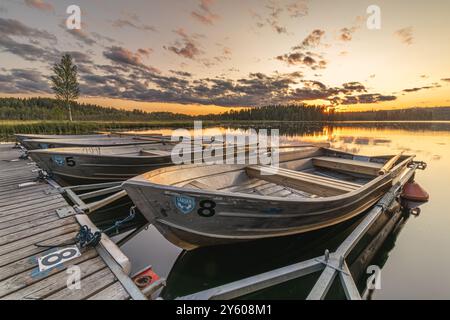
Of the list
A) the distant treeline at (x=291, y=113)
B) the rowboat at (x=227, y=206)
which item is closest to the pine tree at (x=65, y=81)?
the rowboat at (x=227, y=206)

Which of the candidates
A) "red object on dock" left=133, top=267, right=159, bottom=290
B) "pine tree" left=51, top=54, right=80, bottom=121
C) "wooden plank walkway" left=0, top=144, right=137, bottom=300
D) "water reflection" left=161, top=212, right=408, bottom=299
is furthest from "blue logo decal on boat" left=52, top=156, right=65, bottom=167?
"pine tree" left=51, top=54, right=80, bottom=121

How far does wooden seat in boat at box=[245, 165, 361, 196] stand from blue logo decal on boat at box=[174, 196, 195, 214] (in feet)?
7.55

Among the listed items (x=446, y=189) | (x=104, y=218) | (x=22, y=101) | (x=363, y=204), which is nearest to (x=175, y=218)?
(x=104, y=218)

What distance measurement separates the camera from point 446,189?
8.74 m

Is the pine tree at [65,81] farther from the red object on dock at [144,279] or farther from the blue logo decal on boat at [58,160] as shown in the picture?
the red object on dock at [144,279]

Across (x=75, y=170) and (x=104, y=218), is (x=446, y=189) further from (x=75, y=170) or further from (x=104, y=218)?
(x=75, y=170)

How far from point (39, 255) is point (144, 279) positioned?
1582 millimetres

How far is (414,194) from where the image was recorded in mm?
6465

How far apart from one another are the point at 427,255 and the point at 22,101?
396ft

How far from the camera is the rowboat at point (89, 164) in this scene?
5840 mm

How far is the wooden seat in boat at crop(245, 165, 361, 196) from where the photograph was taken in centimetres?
401

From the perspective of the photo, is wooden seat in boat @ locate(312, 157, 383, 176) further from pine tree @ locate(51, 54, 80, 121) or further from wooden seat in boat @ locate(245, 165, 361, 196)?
pine tree @ locate(51, 54, 80, 121)

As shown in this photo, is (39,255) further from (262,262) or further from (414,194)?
(414,194)

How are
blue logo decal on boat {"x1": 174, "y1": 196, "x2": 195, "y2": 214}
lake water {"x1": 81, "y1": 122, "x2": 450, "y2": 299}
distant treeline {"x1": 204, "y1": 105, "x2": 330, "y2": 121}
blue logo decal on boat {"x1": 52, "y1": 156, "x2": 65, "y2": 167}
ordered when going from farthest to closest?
distant treeline {"x1": 204, "y1": 105, "x2": 330, "y2": 121} → blue logo decal on boat {"x1": 52, "y1": 156, "x2": 65, "y2": 167} → lake water {"x1": 81, "y1": 122, "x2": 450, "y2": 299} → blue logo decal on boat {"x1": 174, "y1": 196, "x2": 195, "y2": 214}
